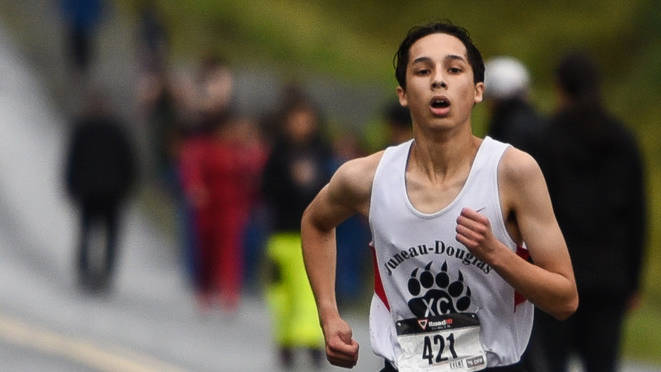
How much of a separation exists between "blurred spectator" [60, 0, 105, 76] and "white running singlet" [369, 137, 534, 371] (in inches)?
814

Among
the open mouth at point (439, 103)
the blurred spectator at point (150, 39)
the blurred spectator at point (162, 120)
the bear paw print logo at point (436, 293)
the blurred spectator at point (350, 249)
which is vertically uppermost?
the blurred spectator at point (150, 39)

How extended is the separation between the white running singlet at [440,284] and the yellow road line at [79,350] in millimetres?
7332

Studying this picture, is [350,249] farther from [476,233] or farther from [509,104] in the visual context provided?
[476,233]

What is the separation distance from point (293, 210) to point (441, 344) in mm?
7995

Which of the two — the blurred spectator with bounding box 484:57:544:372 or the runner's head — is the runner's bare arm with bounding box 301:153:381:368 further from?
the blurred spectator with bounding box 484:57:544:372

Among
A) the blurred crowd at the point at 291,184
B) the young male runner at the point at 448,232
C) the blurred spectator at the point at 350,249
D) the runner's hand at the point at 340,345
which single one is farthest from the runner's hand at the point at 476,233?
the blurred spectator at the point at 350,249

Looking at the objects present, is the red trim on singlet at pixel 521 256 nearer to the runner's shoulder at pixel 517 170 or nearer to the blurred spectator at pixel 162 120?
the runner's shoulder at pixel 517 170

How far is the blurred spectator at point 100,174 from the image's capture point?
1728 cm

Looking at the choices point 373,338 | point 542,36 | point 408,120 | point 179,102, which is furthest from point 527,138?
point 542,36

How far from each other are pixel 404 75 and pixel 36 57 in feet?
73.6

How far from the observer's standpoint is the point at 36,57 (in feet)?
90.6

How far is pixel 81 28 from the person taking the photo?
86.9 feet

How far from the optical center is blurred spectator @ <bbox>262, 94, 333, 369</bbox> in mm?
13438

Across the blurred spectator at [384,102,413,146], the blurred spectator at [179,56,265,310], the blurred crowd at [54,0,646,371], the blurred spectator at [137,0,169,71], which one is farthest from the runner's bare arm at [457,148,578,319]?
the blurred spectator at [137,0,169,71]
